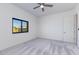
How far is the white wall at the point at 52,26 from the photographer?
7.53 metres

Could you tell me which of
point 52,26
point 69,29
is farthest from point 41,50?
point 52,26

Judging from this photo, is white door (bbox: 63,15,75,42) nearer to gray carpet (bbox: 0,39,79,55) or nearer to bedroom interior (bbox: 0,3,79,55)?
bedroom interior (bbox: 0,3,79,55)

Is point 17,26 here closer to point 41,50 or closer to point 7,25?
point 7,25

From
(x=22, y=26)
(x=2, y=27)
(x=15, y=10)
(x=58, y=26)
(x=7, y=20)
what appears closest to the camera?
(x=2, y=27)

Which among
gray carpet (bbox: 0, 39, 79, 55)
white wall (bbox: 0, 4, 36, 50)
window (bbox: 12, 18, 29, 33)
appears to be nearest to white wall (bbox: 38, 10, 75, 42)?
window (bbox: 12, 18, 29, 33)

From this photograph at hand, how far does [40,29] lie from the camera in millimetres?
9031

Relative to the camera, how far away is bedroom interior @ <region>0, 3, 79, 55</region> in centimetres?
419

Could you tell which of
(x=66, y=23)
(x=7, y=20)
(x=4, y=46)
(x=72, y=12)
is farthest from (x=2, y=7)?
(x=72, y=12)

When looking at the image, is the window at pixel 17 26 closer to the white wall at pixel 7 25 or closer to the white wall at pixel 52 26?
the white wall at pixel 7 25

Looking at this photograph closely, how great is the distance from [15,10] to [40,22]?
13.7 feet

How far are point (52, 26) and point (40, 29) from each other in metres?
1.39

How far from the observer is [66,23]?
6676 millimetres

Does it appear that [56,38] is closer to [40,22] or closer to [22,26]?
[40,22]

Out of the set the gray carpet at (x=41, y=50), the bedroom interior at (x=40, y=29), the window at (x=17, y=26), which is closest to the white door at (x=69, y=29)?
the bedroom interior at (x=40, y=29)
